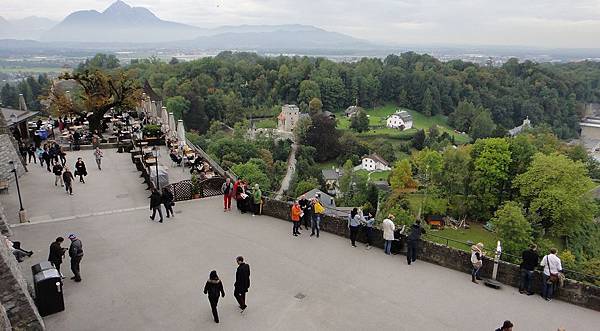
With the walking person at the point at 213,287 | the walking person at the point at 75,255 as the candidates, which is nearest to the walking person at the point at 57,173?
the walking person at the point at 75,255

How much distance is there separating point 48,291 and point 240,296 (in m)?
3.70

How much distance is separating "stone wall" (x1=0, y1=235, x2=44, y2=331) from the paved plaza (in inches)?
21.6

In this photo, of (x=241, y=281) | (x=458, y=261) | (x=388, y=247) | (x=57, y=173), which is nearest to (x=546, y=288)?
(x=458, y=261)

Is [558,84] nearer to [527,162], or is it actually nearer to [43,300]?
[527,162]

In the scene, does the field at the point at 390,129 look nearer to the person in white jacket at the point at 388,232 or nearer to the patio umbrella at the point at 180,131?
the patio umbrella at the point at 180,131

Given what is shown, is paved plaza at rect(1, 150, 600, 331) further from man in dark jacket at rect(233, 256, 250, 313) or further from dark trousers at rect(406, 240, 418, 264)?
man in dark jacket at rect(233, 256, 250, 313)

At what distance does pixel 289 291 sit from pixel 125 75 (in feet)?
73.4

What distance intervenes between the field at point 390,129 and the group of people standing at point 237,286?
307ft

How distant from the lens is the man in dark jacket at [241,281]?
832 cm

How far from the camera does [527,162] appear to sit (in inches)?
1660

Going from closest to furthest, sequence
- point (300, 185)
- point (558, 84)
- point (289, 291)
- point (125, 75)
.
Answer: point (289, 291) < point (125, 75) < point (300, 185) < point (558, 84)

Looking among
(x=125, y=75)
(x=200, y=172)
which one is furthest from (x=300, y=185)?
(x=200, y=172)

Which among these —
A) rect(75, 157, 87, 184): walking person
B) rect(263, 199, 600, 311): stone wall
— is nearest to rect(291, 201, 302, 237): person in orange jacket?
rect(263, 199, 600, 311): stone wall

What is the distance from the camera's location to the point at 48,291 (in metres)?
8.39
